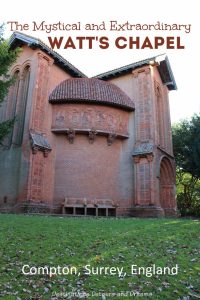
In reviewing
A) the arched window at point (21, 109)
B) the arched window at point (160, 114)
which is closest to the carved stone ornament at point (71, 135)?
the arched window at point (21, 109)

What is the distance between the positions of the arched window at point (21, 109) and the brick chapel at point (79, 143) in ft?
0.25

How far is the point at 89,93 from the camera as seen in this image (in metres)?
22.8

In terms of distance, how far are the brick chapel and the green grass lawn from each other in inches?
378

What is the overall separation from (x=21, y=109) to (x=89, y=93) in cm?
542

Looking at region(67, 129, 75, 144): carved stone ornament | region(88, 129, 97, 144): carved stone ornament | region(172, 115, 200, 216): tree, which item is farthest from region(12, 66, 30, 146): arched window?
region(172, 115, 200, 216): tree

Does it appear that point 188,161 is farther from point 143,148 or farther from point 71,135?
point 71,135

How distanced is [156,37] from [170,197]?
53.8ft

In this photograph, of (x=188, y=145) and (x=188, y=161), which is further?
(x=188, y=145)

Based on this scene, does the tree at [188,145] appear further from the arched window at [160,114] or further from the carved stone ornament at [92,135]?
the carved stone ornament at [92,135]

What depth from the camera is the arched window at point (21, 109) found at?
21359 millimetres

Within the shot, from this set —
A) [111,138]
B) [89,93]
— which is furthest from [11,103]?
[111,138]

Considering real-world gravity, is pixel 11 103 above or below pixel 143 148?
above

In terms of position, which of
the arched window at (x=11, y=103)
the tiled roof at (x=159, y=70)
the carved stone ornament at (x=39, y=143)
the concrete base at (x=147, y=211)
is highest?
the tiled roof at (x=159, y=70)

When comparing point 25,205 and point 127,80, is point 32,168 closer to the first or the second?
point 25,205
